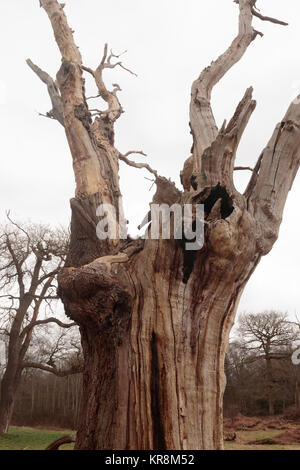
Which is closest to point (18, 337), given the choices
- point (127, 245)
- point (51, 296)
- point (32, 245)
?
point (51, 296)

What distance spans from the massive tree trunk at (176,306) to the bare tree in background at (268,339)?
2198cm

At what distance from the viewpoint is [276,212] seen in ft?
10.8

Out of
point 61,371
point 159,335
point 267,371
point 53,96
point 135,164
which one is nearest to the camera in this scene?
point 159,335

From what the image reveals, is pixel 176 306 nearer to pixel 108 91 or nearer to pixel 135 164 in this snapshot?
pixel 135 164

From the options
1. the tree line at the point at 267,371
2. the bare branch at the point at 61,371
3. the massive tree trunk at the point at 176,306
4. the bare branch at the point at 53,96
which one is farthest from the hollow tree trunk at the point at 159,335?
the tree line at the point at 267,371

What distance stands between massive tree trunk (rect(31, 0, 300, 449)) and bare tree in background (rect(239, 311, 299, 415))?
2198 cm

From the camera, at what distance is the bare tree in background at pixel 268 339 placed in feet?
78.4

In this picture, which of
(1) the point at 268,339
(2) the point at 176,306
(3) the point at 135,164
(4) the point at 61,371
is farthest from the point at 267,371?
(2) the point at 176,306

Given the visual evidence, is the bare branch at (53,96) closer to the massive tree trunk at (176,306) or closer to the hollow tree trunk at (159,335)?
the massive tree trunk at (176,306)

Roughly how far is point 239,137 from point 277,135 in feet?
1.34

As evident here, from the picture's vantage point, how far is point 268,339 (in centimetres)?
2425

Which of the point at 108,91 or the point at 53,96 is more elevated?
the point at 108,91

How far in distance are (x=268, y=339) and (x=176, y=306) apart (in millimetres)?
23206
